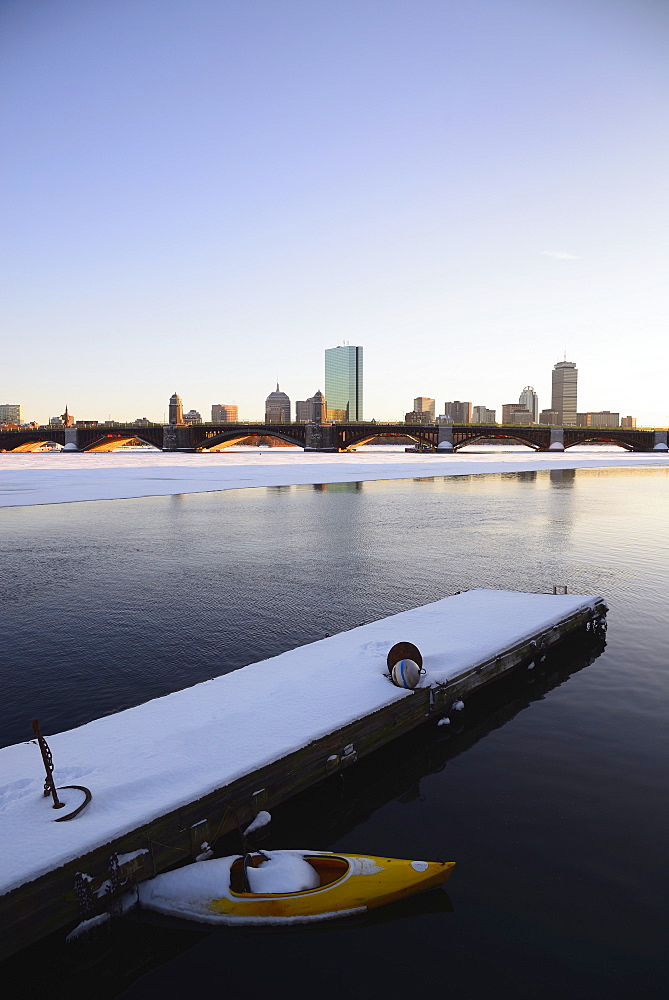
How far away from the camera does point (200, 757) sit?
11.2 metres

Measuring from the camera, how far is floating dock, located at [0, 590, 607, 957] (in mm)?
8547

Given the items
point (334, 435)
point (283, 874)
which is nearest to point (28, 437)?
point (334, 435)

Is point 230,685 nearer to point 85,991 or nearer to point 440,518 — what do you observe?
point 85,991

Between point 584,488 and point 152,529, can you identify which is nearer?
point 152,529

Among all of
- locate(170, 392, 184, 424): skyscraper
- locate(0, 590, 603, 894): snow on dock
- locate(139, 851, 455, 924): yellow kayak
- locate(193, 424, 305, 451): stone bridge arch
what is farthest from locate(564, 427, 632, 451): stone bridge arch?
locate(139, 851, 455, 924): yellow kayak

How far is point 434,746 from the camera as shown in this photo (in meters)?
14.3

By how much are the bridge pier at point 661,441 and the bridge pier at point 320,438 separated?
8999cm

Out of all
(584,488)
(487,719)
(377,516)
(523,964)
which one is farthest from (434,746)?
(584,488)

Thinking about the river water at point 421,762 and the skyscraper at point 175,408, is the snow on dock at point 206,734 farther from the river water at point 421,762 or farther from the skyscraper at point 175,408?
the skyscraper at point 175,408

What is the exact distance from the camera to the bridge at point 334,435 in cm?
15912

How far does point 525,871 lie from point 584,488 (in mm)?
71505

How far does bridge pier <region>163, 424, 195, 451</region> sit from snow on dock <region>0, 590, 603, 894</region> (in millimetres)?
161691

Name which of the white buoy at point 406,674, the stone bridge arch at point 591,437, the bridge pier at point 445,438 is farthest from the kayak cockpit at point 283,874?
the stone bridge arch at point 591,437

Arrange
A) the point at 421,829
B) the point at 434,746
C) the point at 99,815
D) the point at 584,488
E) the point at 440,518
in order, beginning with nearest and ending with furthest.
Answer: the point at 99,815
the point at 421,829
the point at 434,746
the point at 440,518
the point at 584,488
